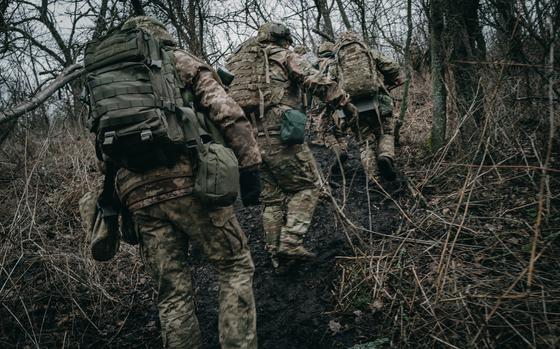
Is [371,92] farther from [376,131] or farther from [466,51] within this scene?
[466,51]

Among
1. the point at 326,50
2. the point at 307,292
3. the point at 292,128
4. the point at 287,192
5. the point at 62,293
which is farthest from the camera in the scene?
the point at 326,50

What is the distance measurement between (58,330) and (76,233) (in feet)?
5.59

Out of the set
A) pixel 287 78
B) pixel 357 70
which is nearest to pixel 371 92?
pixel 357 70

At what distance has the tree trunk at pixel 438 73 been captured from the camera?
389 centimetres

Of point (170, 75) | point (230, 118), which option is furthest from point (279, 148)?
point (170, 75)

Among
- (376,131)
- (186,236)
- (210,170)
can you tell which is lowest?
(186,236)

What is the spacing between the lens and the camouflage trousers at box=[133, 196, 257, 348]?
2.06 meters

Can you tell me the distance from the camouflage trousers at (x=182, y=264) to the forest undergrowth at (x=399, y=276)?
1.96 feet

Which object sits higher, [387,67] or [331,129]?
[387,67]

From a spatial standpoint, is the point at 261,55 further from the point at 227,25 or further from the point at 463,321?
the point at 227,25

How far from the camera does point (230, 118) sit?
7.26 ft

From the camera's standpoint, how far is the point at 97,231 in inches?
88.7

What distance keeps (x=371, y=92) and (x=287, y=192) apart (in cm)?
213

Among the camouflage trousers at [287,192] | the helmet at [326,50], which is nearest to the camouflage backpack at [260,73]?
the camouflage trousers at [287,192]
